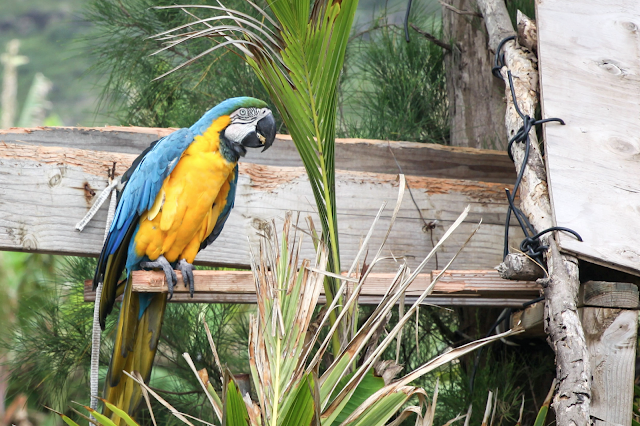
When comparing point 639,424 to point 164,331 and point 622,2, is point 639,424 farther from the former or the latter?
point 164,331

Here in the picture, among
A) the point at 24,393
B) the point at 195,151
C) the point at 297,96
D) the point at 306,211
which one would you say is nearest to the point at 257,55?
the point at 297,96

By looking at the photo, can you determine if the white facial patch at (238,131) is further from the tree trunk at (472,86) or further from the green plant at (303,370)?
the tree trunk at (472,86)

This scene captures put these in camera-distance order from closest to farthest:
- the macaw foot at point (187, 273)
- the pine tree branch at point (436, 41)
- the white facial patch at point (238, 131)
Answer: the macaw foot at point (187, 273), the white facial patch at point (238, 131), the pine tree branch at point (436, 41)

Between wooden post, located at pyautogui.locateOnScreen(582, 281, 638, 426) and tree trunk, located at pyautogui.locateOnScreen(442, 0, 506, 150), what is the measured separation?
3.46 ft

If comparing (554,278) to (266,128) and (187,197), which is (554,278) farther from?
(187,197)

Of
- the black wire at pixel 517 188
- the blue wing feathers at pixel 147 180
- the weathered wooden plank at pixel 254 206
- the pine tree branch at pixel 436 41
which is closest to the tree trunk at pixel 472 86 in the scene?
the pine tree branch at pixel 436 41

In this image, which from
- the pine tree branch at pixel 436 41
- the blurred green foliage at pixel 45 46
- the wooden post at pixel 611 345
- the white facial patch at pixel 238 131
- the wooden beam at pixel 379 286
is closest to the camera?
the wooden post at pixel 611 345

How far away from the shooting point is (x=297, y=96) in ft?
4.14

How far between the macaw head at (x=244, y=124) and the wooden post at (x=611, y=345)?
91 cm

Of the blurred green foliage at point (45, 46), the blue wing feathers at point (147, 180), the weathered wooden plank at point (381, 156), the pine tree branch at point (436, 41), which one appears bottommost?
the blue wing feathers at point (147, 180)

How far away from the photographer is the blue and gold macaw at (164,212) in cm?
153

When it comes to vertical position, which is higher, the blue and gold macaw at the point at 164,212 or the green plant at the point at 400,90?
the green plant at the point at 400,90

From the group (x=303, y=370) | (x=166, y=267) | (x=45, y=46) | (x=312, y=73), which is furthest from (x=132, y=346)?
(x=45, y=46)

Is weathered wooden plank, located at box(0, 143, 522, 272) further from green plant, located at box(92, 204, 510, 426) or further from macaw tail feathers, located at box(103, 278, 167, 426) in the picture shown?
green plant, located at box(92, 204, 510, 426)
